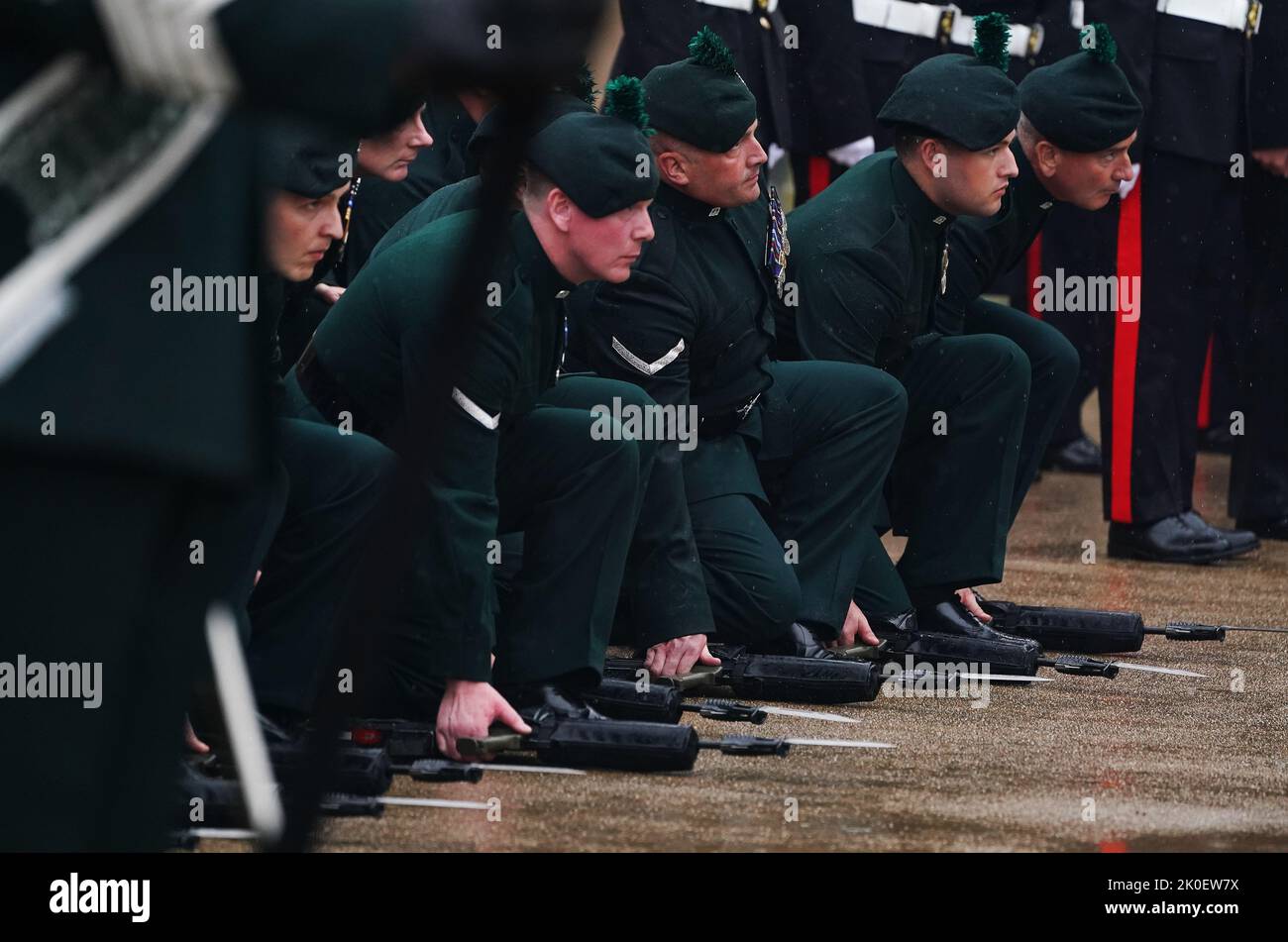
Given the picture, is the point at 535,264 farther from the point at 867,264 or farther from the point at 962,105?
the point at 962,105

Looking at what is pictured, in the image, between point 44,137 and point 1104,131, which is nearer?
point 44,137

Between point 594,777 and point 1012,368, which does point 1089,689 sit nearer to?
point 1012,368

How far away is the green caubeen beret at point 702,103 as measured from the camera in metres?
4.34

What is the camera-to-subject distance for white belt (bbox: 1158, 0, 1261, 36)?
5.73 m

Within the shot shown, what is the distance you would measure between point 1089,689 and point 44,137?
3.11 metres

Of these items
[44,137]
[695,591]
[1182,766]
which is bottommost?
[1182,766]

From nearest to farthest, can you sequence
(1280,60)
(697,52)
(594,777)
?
1. (594,777)
2. (697,52)
3. (1280,60)

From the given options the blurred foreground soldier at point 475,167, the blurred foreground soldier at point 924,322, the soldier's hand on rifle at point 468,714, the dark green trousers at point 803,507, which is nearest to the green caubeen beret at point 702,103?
the blurred foreground soldier at point 475,167

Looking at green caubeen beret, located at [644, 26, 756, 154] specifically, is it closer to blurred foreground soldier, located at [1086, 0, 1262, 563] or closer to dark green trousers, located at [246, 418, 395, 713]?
dark green trousers, located at [246, 418, 395, 713]

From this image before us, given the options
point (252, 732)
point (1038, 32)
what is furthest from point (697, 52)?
point (252, 732)

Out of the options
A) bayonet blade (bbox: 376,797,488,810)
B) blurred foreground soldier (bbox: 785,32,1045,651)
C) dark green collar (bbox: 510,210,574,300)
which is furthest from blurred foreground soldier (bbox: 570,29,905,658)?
bayonet blade (bbox: 376,797,488,810)

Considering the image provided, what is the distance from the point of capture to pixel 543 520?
3.74 metres

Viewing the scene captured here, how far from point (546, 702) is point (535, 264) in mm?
699

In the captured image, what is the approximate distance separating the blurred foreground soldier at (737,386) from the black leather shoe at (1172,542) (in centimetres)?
154
